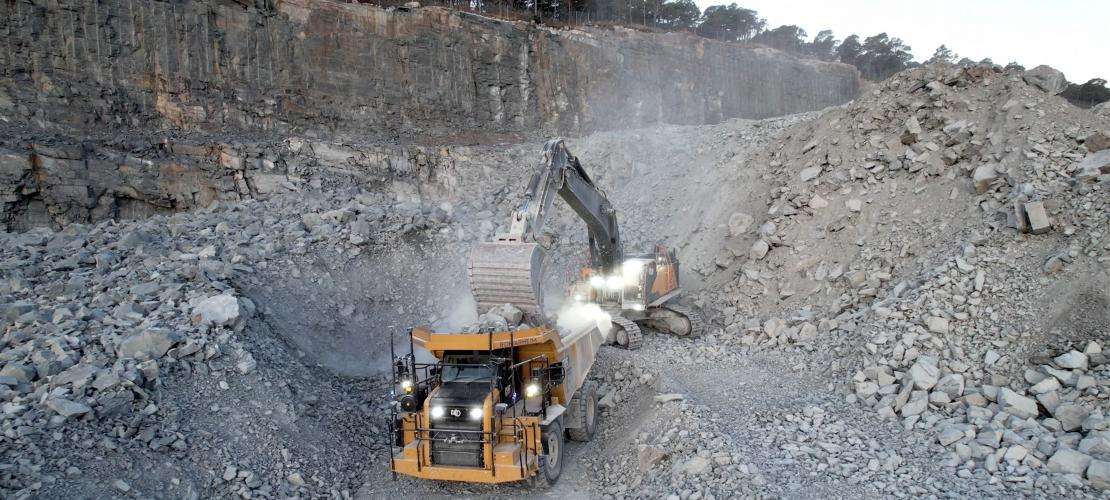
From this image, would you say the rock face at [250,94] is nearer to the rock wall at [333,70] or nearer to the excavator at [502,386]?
the rock wall at [333,70]

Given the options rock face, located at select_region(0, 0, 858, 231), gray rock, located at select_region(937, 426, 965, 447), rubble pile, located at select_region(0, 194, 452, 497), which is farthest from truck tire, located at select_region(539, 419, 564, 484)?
rock face, located at select_region(0, 0, 858, 231)

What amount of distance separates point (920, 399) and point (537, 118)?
20119 mm

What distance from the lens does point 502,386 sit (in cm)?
650

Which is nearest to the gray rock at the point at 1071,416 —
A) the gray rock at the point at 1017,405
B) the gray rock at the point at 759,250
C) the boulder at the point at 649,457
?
the gray rock at the point at 1017,405

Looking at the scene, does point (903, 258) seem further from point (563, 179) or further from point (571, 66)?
point (571, 66)

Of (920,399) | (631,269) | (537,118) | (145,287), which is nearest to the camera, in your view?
(920,399)

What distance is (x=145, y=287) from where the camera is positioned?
9.31m

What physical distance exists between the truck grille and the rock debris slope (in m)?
0.86

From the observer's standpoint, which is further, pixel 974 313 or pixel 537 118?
pixel 537 118

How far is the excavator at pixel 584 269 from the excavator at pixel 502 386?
0.8 inches

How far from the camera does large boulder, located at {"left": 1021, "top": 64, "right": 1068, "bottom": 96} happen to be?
41.0ft

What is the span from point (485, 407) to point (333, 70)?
17.6 metres

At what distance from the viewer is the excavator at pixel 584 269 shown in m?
6.92

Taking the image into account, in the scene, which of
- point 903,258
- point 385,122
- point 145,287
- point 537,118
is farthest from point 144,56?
point 903,258
